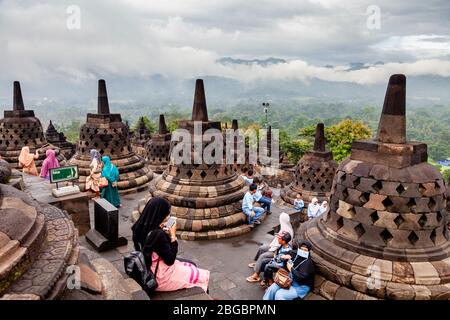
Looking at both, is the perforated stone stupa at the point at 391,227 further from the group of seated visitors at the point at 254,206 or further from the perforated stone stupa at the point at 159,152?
the perforated stone stupa at the point at 159,152

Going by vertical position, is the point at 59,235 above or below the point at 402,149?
below

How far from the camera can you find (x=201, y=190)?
25.5 ft

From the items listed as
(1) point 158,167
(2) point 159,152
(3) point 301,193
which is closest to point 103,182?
(1) point 158,167

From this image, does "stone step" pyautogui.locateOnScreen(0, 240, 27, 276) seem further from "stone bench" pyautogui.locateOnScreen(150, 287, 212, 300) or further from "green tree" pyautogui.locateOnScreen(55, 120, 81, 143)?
"green tree" pyautogui.locateOnScreen(55, 120, 81, 143)

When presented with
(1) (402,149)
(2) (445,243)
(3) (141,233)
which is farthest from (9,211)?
(2) (445,243)

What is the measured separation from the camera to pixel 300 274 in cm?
465

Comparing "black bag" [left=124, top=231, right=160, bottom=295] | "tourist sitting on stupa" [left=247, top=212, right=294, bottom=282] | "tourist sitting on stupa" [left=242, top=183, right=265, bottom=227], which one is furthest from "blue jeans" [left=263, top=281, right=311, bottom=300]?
"tourist sitting on stupa" [left=242, top=183, right=265, bottom=227]

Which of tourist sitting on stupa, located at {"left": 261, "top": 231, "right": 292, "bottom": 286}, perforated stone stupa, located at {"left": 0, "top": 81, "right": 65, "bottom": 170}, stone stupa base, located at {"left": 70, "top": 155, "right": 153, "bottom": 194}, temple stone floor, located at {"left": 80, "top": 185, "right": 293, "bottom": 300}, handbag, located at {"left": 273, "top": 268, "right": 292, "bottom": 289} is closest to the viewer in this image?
handbag, located at {"left": 273, "top": 268, "right": 292, "bottom": 289}

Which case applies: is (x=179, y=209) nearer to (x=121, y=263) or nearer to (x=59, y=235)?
(x=121, y=263)

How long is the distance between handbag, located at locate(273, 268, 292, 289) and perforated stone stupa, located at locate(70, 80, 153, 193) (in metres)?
7.71

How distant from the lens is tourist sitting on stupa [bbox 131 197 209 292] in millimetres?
3818

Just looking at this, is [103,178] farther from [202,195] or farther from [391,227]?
[391,227]
